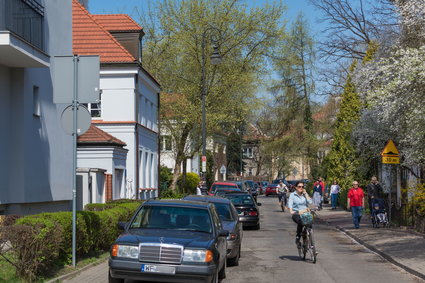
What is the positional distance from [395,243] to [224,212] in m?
5.76

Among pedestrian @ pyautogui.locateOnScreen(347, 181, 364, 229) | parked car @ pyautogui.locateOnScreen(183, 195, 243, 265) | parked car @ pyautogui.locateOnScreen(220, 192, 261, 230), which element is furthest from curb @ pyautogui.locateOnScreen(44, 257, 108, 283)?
pedestrian @ pyautogui.locateOnScreen(347, 181, 364, 229)

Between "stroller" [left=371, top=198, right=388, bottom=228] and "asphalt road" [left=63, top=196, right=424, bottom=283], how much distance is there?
3.40m

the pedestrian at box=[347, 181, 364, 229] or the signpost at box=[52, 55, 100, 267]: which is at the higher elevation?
the signpost at box=[52, 55, 100, 267]

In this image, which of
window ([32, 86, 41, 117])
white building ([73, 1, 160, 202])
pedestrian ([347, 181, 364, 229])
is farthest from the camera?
white building ([73, 1, 160, 202])

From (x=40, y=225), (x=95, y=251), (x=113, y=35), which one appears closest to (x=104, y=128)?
(x=113, y=35)

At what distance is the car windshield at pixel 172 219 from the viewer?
10.9 m

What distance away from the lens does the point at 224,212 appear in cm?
1565

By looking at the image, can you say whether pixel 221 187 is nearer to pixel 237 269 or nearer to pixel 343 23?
pixel 343 23

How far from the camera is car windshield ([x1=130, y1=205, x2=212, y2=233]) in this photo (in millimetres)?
10867

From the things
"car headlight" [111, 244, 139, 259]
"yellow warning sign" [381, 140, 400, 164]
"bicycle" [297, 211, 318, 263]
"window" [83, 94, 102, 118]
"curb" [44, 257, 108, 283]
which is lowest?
"curb" [44, 257, 108, 283]

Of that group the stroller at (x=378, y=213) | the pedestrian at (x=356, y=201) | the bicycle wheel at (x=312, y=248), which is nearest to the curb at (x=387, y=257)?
the pedestrian at (x=356, y=201)

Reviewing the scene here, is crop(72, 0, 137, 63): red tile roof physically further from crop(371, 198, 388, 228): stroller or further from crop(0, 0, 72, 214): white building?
crop(371, 198, 388, 228): stroller

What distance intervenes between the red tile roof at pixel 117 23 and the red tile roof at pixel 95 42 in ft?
5.07

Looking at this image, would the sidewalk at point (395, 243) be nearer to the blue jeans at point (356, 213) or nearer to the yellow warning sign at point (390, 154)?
the blue jeans at point (356, 213)
